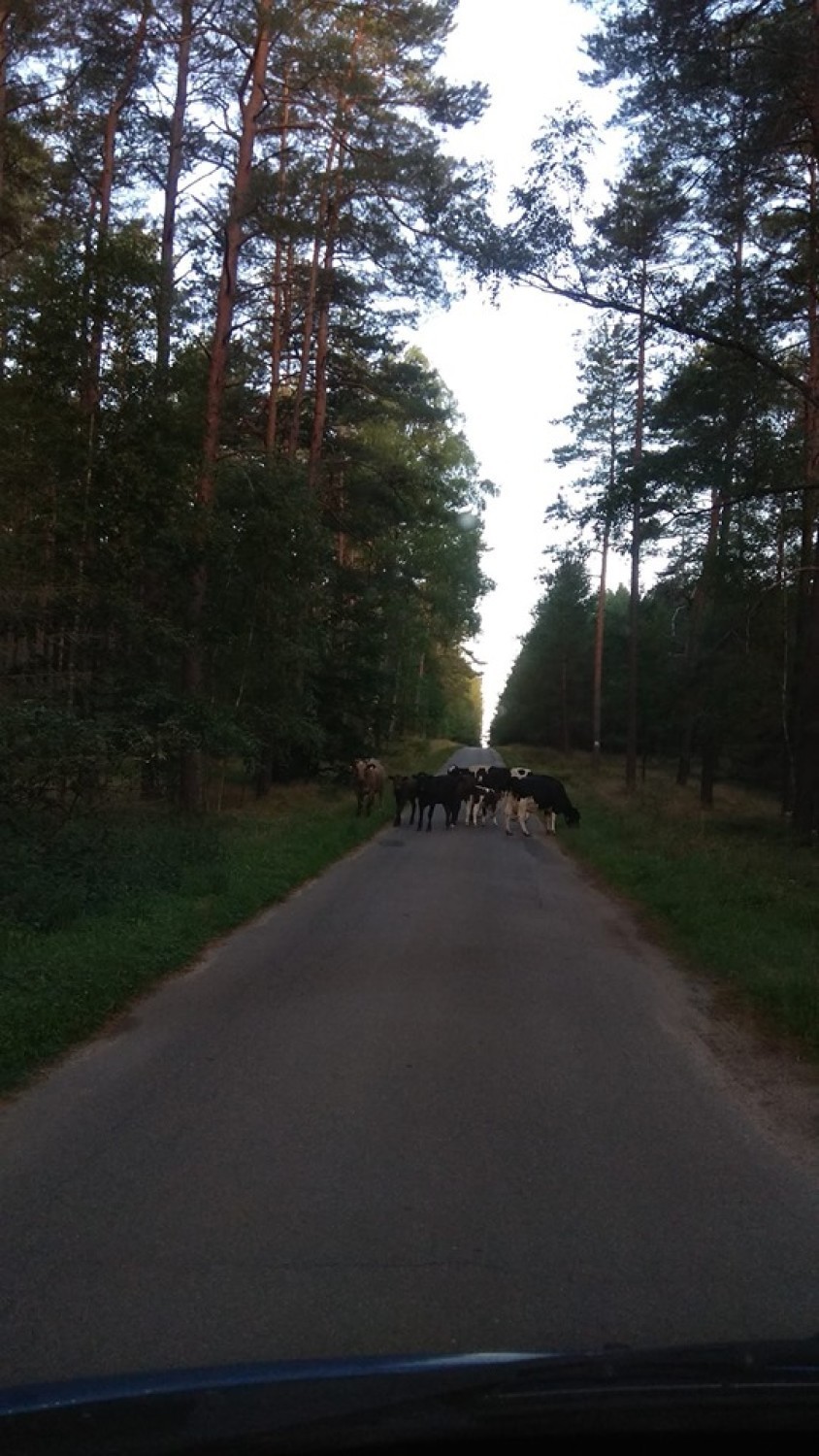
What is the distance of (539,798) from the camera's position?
1147 inches

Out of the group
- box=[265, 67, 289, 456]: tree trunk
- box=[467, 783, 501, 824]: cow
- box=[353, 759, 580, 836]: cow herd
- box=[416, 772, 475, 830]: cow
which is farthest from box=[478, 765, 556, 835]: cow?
box=[265, 67, 289, 456]: tree trunk

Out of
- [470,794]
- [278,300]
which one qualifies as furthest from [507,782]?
[278,300]

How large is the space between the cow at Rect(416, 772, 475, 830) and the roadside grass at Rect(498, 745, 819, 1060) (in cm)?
263

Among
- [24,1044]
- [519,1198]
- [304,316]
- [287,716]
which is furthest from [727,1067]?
[304,316]

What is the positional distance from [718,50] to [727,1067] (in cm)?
1121

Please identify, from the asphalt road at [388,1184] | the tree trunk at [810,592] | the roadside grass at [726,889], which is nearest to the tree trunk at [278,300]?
the tree trunk at [810,592]

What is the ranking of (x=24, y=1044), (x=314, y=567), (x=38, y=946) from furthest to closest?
(x=314, y=567)
(x=38, y=946)
(x=24, y=1044)

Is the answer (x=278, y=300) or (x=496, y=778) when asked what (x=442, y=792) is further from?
(x=278, y=300)

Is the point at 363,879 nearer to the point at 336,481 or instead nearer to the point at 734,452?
the point at 734,452

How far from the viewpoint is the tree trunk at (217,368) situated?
65.3 ft

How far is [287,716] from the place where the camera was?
905 inches

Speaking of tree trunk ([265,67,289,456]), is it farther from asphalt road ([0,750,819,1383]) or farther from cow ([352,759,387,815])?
asphalt road ([0,750,819,1383])

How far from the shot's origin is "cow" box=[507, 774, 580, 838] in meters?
29.1

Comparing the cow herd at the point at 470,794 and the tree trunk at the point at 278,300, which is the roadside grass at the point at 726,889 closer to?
the cow herd at the point at 470,794
